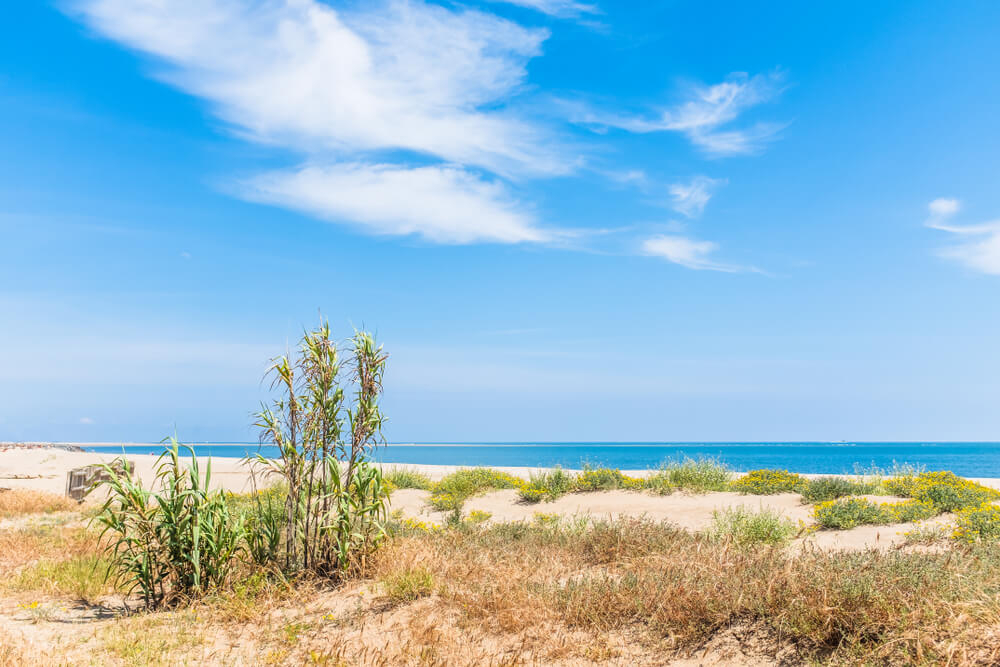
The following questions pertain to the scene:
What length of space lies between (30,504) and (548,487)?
536 inches

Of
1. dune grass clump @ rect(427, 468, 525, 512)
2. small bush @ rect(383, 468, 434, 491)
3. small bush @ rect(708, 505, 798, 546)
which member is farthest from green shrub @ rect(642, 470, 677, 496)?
small bush @ rect(383, 468, 434, 491)

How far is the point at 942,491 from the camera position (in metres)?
13.2

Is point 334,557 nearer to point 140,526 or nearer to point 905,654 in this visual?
point 140,526

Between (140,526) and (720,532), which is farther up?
(140,526)

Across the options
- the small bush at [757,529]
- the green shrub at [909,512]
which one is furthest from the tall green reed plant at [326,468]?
the green shrub at [909,512]

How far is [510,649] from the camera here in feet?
19.1

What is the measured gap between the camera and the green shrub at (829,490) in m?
15.0

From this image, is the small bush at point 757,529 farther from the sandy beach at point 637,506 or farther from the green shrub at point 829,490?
the green shrub at point 829,490

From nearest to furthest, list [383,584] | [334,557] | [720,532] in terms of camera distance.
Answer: [383,584] < [334,557] < [720,532]

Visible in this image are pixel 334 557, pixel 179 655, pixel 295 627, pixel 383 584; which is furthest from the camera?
pixel 334 557

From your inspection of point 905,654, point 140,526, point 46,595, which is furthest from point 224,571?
point 905,654

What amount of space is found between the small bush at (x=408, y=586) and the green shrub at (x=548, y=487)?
1073cm

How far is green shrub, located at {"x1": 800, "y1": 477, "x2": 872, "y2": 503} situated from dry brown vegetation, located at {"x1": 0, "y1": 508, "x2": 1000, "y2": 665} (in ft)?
26.9

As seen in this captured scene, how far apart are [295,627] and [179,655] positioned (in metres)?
1.05
